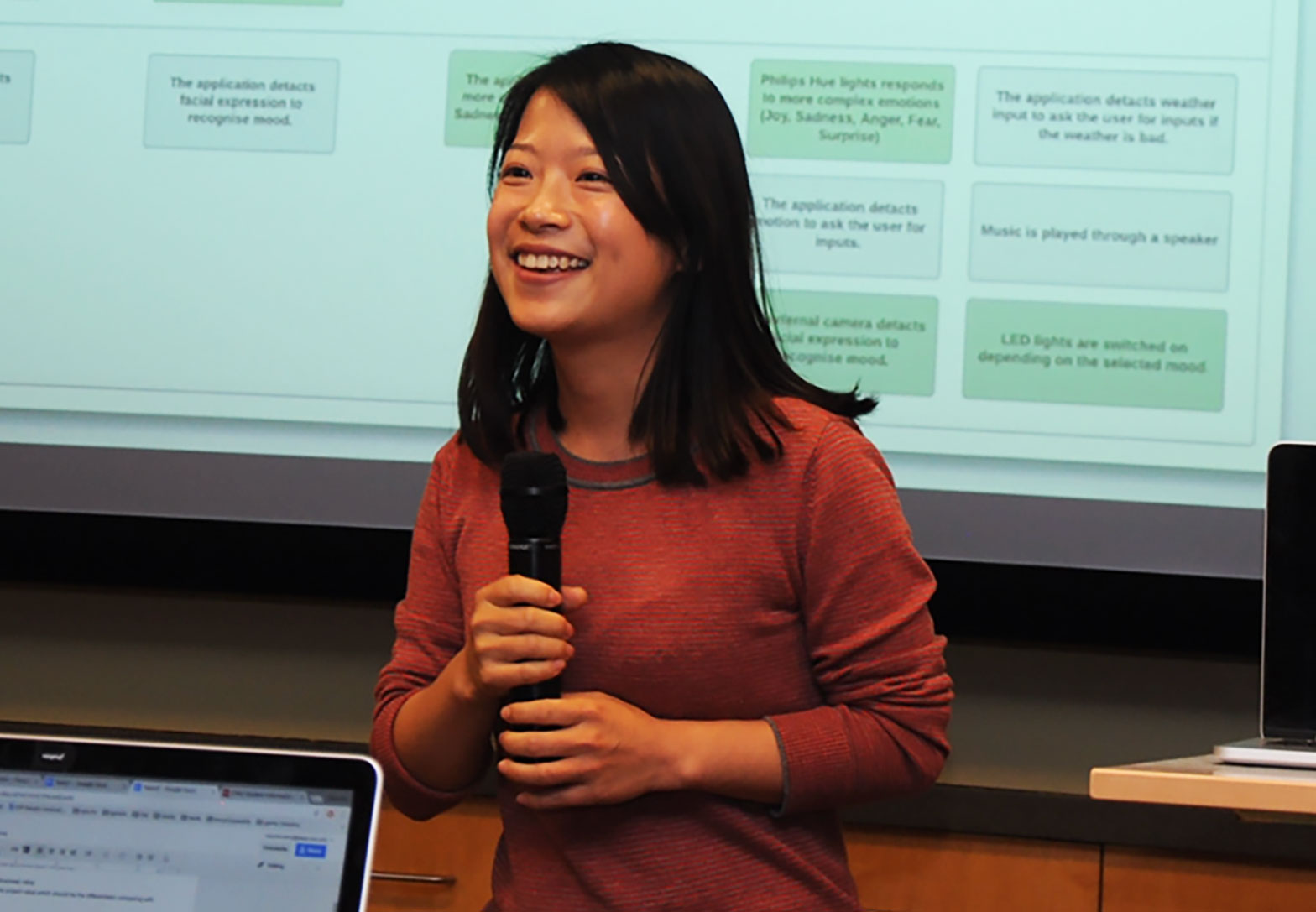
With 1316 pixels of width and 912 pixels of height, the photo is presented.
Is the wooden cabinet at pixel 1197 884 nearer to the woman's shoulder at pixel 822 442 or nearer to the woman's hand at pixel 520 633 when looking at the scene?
the woman's shoulder at pixel 822 442

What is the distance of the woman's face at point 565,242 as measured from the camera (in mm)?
988

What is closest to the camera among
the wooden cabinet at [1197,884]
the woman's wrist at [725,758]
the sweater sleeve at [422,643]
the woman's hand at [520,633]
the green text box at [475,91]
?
the woman's hand at [520,633]

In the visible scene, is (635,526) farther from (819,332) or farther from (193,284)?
(193,284)

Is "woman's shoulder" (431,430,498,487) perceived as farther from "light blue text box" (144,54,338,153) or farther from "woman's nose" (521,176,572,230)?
"light blue text box" (144,54,338,153)

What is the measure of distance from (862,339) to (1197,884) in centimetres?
73

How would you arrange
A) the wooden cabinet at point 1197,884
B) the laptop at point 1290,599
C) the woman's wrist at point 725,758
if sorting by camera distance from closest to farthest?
the woman's wrist at point 725,758 → the laptop at point 1290,599 → the wooden cabinet at point 1197,884

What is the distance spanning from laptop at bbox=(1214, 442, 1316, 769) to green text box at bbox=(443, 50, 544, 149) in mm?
985

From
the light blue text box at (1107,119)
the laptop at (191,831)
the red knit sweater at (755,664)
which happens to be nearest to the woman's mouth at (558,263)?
the red knit sweater at (755,664)

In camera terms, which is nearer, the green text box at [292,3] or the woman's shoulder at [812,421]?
the woman's shoulder at [812,421]

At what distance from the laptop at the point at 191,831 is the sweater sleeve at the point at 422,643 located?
31 cm

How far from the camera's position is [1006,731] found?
5.97 ft

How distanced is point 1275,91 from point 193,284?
1.29 m

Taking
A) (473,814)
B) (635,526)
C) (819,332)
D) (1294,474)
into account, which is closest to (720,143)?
(635,526)

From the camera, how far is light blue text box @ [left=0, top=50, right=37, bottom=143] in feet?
5.91
